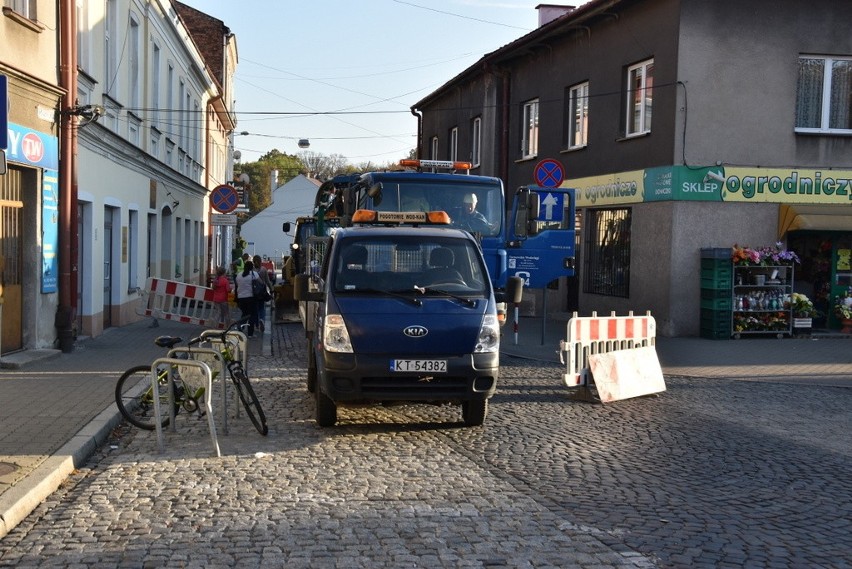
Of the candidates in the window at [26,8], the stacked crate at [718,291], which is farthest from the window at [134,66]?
the stacked crate at [718,291]

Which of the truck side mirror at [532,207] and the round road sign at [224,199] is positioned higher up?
the round road sign at [224,199]

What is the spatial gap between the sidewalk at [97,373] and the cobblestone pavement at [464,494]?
0.21m

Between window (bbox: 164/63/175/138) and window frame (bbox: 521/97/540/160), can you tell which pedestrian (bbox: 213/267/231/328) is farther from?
window frame (bbox: 521/97/540/160)

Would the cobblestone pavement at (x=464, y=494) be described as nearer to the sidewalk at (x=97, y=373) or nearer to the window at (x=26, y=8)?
the sidewalk at (x=97, y=373)

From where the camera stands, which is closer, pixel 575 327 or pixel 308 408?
pixel 308 408

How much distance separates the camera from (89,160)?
1592 centimetres

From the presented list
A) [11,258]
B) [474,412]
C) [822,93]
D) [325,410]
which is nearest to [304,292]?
[325,410]

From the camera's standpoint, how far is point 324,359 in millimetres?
8438

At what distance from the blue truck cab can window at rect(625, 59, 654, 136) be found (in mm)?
10715

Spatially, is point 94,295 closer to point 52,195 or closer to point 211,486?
point 52,195

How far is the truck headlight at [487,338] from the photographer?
855 cm

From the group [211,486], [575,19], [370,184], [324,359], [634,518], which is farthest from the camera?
[575,19]

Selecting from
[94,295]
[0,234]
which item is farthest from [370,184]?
[94,295]

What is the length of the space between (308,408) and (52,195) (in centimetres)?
608
